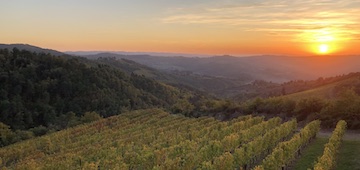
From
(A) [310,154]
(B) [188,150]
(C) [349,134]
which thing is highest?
(B) [188,150]

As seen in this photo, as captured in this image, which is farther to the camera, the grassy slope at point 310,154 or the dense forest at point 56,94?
the dense forest at point 56,94

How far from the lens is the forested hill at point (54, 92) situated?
3041 inches

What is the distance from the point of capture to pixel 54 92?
89812mm

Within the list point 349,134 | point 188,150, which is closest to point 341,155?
point 188,150

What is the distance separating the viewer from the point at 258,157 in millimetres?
26953

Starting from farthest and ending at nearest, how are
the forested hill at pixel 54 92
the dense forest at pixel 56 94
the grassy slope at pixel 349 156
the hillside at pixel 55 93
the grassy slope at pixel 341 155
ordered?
the forested hill at pixel 54 92 < the hillside at pixel 55 93 < the dense forest at pixel 56 94 < the grassy slope at pixel 341 155 < the grassy slope at pixel 349 156

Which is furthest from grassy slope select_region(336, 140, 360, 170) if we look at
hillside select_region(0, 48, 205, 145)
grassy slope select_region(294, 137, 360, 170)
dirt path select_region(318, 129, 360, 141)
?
hillside select_region(0, 48, 205, 145)

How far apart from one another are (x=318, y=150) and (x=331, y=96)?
5221cm

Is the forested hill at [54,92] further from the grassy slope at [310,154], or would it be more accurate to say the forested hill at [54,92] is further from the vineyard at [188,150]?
the grassy slope at [310,154]

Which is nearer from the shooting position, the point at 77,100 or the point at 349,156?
the point at 349,156

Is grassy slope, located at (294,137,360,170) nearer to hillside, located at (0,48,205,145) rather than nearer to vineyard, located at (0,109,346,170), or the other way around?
vineyard, located at (0,109,346,170)

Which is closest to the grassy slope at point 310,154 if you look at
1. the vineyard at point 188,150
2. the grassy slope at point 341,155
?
the grassy slope at point 341,155

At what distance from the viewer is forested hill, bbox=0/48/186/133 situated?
3041 inches

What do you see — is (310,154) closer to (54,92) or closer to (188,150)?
(188,150)
